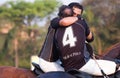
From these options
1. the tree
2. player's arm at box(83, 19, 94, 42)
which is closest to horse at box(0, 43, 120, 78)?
player's arm at box(83, 19, 94, 42)

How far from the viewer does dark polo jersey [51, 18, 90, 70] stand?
16.0 feet

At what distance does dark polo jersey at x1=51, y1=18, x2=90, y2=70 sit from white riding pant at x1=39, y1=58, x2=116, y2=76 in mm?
89

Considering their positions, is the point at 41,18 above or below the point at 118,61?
below

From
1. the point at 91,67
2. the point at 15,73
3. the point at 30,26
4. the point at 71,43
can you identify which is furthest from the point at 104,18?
the point at 71,43

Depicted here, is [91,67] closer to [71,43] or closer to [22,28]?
[71,43]

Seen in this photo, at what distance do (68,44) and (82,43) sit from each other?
0.56ft

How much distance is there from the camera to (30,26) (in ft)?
143

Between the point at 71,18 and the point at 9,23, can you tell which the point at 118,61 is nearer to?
the point at 71,18

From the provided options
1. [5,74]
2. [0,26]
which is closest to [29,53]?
[0,26]

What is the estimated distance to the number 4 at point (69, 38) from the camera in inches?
192

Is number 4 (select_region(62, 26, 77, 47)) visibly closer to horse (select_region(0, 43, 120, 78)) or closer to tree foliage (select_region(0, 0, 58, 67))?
horse (select_region(0, 43, 120, 78))

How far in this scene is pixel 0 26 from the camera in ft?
140

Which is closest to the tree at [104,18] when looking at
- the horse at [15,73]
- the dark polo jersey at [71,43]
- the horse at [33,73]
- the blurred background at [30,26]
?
the blurred background at [30,26]

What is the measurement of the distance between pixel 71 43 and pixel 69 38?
6cm
